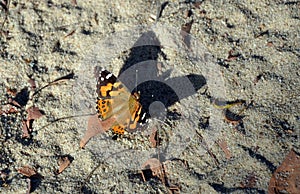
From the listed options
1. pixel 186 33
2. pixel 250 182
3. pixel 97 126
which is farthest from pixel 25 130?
pixel 250 182

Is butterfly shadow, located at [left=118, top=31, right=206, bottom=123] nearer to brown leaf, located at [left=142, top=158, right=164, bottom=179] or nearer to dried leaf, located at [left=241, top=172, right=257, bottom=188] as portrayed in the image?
brown leaf, located at [left=142, top=158, right=164, bottom=179]

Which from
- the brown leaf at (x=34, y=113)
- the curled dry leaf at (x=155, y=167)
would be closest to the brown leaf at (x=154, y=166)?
the curled dry leaf at (x=155, y=167)

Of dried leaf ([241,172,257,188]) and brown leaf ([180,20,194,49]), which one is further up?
brown leaf ([180,20,194,49])

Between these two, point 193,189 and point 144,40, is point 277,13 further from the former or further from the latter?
point 193,189

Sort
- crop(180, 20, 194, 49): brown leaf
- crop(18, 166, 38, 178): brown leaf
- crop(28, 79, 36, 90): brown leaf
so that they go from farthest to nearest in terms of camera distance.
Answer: crop(180, 20, 194, 49): brown leaf → crop(28, 79, 36, 90): brown leaf → crop(18, 166, 38, 178): brown leaf

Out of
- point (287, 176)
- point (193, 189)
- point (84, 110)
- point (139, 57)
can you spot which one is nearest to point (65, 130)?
point (84, 110)

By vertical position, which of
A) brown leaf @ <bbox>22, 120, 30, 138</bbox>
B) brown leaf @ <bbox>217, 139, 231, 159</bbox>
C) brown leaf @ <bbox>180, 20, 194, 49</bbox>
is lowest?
brown leaf @ <bbox>217, 139, 231, 159</bbox>

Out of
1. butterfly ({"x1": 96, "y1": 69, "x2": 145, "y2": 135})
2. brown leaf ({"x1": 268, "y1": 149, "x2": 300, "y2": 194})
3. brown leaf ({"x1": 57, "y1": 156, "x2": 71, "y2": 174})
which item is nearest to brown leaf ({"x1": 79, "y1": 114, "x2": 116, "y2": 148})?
butterfly ({"x1": 96, "y1": 69, "x2": 145, "y2": 135})

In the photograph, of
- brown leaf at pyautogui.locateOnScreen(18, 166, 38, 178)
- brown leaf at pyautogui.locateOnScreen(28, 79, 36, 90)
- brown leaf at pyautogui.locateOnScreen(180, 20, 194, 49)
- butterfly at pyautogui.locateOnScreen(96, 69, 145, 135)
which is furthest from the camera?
brown leaf at pyautogui.locateOnScreen(180, 20, 194, 49)

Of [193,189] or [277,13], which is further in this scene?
[277,13]
